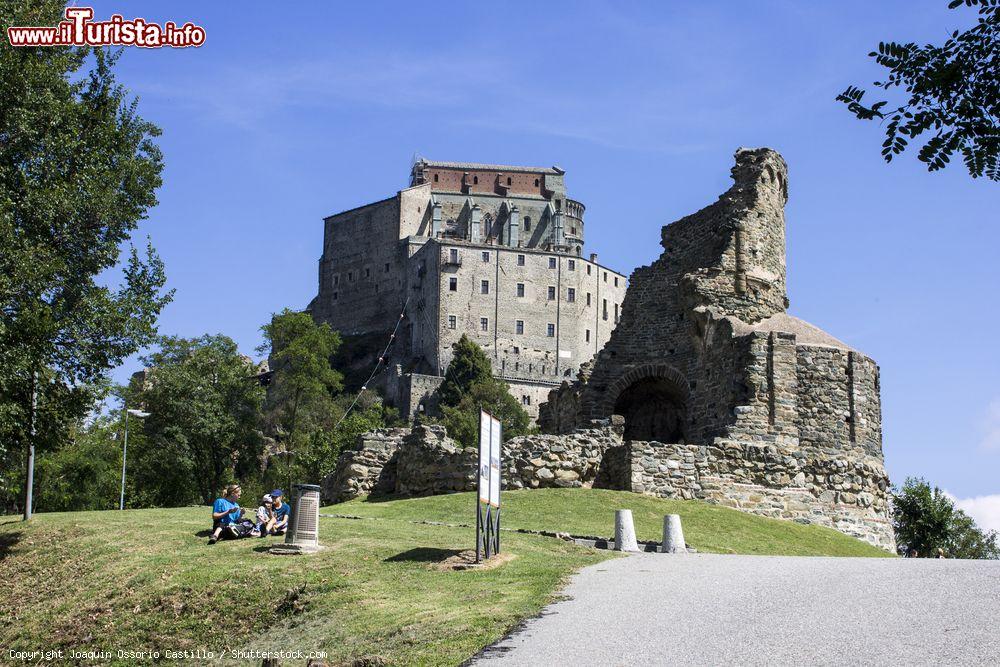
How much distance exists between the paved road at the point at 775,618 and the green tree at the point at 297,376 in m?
53.0

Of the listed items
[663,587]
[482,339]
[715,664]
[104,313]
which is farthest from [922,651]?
[482,339]

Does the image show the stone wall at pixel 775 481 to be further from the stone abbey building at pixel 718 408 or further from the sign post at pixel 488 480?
the sign post at pixel 488 480

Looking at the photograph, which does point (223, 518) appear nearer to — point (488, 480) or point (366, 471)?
point (488, 480)

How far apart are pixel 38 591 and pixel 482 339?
128 metres

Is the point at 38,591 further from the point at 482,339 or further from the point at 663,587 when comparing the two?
the point at 482,339

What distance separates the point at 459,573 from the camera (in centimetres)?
1786

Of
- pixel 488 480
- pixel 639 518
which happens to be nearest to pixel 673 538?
pixel 488 480

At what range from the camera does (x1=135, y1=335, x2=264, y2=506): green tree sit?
169ft

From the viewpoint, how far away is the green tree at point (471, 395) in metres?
102

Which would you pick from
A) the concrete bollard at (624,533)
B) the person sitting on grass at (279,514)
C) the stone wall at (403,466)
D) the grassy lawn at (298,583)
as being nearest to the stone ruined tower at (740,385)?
the grassy lawn at (298,583)

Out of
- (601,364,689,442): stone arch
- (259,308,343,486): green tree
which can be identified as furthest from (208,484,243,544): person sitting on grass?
(259,308,343,486): green tree

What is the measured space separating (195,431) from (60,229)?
979 inches

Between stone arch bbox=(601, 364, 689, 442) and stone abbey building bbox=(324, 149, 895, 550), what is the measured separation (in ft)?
0.17

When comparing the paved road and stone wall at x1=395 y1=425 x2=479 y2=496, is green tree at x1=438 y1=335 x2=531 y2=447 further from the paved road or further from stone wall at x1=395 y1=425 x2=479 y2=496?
the paved road
